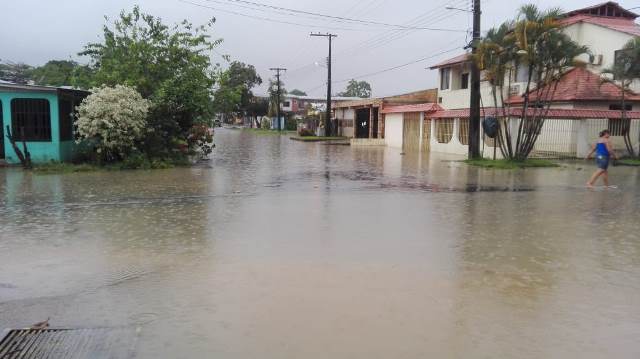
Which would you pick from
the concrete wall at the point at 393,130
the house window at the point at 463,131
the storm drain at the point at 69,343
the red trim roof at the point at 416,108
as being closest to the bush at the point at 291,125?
the red trim roof at the point at 416,108

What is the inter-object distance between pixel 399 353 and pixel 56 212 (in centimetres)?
875

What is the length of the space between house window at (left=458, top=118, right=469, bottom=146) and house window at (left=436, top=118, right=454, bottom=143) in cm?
100

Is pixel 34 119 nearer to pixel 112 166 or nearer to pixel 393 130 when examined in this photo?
pixel 112 166

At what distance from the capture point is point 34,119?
19.9 metres

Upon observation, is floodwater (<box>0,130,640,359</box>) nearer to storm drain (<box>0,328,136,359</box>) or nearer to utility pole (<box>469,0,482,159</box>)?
storm drain (<box>0,328,136,359</box>)

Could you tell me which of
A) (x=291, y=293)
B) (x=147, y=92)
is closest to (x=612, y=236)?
(x=291, y=293)

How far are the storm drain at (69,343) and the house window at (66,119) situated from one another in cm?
1694

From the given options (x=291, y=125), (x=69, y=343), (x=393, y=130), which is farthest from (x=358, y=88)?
(x=69, y=343)

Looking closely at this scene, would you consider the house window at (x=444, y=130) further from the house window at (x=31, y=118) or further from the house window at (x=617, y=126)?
the house window at (x=31, y=118)

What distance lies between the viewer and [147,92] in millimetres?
22391

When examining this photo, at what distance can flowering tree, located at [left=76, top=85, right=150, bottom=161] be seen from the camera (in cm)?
1891

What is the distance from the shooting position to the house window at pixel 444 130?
31.5 meters

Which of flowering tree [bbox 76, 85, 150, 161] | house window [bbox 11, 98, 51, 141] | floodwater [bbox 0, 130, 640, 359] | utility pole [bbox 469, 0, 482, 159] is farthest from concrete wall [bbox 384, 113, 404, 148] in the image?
floodwater [bbox 0, 130, 640, 359]

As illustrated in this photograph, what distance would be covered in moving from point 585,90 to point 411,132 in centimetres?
1175
